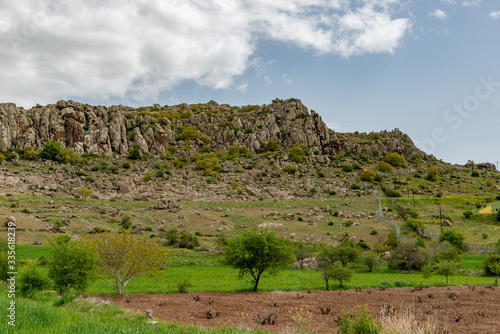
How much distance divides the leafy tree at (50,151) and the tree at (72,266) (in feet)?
268

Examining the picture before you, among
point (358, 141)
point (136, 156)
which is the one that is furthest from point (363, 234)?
point (358, 141)

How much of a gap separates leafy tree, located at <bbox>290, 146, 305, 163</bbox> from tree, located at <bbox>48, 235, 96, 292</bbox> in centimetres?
9296

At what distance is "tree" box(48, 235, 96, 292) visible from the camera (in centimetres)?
1736

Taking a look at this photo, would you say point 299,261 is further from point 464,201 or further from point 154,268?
point 464,201

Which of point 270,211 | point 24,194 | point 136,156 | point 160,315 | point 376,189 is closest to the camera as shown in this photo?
point 160,315

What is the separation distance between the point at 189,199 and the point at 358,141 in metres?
82.4

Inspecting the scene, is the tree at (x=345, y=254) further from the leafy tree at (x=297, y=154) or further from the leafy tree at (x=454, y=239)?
the leafy tree at (x=297, y=154)

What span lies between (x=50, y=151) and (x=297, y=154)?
73818mm

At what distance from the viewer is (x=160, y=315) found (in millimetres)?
14664

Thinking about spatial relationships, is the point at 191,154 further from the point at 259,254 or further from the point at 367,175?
the point at 259,254

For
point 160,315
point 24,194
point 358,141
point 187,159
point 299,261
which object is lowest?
point 299,261

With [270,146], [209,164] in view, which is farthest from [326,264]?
[270,146]

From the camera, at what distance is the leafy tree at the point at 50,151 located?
86.4m

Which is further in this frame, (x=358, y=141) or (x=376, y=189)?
(x=358, y=141)
